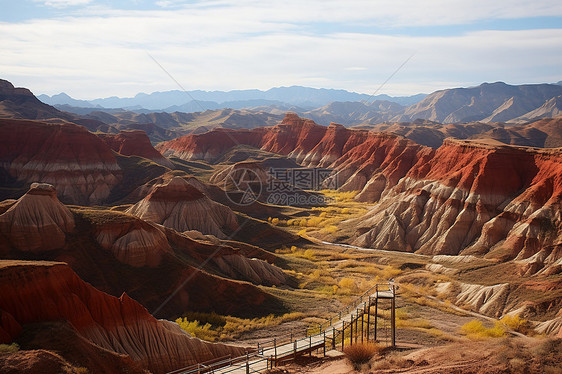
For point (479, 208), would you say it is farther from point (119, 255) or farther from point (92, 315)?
point (92, 315)

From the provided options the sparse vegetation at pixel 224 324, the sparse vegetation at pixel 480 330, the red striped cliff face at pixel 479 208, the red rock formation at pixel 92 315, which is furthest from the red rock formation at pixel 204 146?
the red rock formation at pixel 92 315

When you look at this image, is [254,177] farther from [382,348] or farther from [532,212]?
[382,348]

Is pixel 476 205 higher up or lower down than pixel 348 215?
higher up

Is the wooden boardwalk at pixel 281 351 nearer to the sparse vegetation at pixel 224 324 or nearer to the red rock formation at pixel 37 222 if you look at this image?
the sparse vegetation at pixel 224 324

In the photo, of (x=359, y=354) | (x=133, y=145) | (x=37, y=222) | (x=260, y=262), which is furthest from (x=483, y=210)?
(x=133, y=145)

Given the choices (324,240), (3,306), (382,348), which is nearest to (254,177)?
(324,240)

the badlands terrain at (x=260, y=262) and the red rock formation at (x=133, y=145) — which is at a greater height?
the red rock formation at (x=133, y=145)
